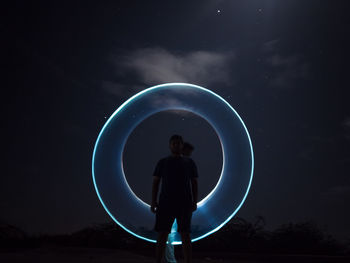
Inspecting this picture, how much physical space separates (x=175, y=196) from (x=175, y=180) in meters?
0.18

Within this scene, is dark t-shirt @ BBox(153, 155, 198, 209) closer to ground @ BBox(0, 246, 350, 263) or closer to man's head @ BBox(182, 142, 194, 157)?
man's head @ BBox(182, 142, 194, 157)

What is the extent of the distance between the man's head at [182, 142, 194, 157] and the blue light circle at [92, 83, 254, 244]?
1.09 meters

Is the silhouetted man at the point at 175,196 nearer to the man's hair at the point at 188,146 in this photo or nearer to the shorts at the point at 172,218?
the shorts at the point at 172,218

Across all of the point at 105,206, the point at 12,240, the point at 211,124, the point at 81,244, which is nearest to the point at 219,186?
the point at 211,124

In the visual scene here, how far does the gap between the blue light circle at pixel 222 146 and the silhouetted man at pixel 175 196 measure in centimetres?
123

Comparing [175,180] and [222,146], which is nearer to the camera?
[175,180]

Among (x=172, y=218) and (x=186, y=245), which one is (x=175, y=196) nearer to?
(x=172, y=218)

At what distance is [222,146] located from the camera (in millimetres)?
5914

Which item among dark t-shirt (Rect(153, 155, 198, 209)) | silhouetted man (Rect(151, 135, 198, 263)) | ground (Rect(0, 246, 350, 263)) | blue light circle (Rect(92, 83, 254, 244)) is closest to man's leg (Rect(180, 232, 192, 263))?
silhouetted man (Rect(151, 135, 198, 263))

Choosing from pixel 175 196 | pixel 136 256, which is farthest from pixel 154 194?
pixel 136 256

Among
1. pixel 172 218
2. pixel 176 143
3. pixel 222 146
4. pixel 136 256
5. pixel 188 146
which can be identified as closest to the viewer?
pixel 172 218

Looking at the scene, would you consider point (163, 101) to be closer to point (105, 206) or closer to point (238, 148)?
point (238, 148)

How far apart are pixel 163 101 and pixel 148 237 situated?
215 cm

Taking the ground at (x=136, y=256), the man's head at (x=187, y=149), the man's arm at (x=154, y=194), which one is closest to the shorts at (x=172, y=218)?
the man's arm at (x=154, y=194)
